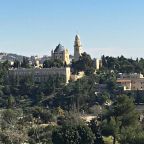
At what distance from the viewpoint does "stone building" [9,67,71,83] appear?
51.0 meters

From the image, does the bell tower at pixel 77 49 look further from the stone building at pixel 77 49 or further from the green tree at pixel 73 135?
the green tree at pixel 73 135

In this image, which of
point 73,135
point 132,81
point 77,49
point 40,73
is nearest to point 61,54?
point 77,49

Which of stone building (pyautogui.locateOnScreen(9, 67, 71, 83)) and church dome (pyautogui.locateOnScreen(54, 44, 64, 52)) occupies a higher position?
church dome (pyautogui.locateOnScreen(54, 44, 64, 52))

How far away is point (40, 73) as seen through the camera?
52.2 metres

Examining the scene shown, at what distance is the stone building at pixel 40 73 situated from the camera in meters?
51.0

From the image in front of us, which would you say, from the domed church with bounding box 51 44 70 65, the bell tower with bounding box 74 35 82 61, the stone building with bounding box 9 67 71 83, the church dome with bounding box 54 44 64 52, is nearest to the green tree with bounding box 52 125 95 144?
the stone building with bounding box 9 67 71 83

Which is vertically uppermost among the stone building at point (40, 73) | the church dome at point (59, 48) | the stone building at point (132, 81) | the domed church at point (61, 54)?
the church dome at point (59, 48)

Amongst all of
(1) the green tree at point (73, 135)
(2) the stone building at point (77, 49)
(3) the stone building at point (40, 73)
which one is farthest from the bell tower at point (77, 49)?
(1) the green tree at point (73, 135)

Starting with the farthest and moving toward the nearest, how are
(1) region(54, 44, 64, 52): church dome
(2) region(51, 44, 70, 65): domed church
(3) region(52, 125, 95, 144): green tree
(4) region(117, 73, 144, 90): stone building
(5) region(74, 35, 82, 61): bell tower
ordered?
(1) region(54, 44, 64, 52): church dome → (5) region(74, 35, 82, 61): bell tower → (2) region(51, 44, 70, 65): domed church → (4) region(117, 73, 144, 90): stone building → (3) region(52, 125, 95, 144): green tree

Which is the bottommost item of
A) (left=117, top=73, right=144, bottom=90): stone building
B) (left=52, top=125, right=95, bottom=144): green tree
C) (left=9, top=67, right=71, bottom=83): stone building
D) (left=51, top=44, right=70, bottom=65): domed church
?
(left=52, top=125, right=95, bottom=144): green tree

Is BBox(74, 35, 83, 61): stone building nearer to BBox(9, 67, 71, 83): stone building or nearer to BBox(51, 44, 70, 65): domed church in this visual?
BBox(51, 44, 70, 65): domed church

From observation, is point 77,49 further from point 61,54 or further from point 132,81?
point 132,81

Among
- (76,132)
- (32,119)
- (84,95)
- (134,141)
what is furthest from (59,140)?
(84,95)

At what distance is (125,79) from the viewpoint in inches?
2015
